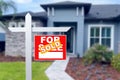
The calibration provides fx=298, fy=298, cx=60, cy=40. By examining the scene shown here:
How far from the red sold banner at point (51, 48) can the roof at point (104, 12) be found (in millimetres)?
16762

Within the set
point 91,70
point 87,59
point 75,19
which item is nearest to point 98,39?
point 75,19

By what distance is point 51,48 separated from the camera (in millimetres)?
6062

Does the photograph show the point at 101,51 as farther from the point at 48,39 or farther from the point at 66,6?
the point at 48,39

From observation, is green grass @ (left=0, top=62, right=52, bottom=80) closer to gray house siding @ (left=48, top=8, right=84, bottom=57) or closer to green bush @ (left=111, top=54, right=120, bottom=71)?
green bush @ (left=111, top=54, right=120, bottom=71)

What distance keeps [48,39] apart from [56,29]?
0.86 feet

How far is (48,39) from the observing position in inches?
239

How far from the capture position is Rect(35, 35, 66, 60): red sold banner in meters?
6.03

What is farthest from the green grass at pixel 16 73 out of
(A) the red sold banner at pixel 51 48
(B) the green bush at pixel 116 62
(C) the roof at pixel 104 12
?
(C) the roof at pixel 104 12

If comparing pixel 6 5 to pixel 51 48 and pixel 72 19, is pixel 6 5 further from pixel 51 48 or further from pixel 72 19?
pixel 51 48

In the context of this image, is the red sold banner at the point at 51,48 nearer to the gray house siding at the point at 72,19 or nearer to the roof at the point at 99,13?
the roof at the point at 99,13

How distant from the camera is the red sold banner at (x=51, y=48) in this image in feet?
19.8

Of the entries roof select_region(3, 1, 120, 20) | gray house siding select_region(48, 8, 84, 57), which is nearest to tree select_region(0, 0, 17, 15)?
roof select_region(3, 1, 120, 20)

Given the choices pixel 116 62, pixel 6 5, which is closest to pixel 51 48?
pixel 116 62

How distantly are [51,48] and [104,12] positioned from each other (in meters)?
19.4
